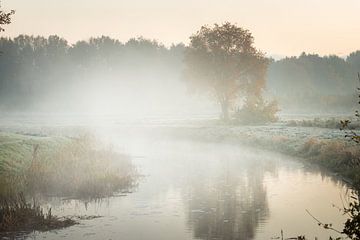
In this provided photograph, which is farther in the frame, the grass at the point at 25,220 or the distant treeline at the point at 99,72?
the distant treeline at the point at 99,72

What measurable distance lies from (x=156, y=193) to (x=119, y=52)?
147m

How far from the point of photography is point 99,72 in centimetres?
15850

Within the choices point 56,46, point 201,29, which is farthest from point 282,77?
point 201,29

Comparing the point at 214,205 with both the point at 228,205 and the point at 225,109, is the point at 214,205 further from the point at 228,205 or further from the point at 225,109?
the point at 225,109

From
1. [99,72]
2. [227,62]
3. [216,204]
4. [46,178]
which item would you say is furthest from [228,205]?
[99,72]

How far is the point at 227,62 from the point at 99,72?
95.4 meters

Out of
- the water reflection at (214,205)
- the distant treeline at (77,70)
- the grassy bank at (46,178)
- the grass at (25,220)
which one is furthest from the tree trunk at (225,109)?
the distant treeline at (77,70)

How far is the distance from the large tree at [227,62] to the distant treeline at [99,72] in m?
61.7

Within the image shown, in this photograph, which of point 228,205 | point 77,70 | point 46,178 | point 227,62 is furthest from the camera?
point 77,70

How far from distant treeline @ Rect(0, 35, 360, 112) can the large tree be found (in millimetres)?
61679

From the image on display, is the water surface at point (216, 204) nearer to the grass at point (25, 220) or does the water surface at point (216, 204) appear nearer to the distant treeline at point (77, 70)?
the grass at point (25, 220)

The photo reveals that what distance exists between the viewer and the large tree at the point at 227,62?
69.4 metres

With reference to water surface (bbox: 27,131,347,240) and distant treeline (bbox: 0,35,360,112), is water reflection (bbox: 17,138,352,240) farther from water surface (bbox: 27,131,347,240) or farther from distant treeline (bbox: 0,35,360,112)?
distant treeline (bbox: 0,35,360,112)

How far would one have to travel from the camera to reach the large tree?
6938 cm
